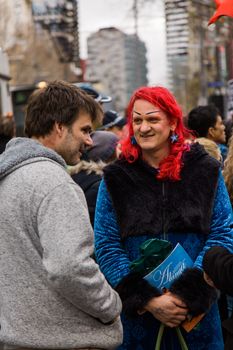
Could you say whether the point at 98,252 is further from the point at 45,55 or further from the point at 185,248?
the point at 45,55

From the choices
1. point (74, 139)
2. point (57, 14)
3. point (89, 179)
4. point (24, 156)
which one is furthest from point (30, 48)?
point (24, 156)

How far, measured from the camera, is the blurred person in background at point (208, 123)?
6.66m

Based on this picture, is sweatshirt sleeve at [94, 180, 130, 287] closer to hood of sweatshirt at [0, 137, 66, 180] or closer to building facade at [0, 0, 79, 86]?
hood of sweatshirt at [0, 137, 66, 180]

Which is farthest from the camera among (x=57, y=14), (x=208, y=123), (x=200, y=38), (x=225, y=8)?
(x=57, y=14)

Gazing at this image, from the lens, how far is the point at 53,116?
10.5ft

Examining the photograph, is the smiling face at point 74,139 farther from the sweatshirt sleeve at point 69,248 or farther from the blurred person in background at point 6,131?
the blurred person in background at point 6,131

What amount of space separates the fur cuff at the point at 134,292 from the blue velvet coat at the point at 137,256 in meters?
0.08

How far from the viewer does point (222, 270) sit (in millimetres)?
3002

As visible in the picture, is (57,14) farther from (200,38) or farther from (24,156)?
(24,156)

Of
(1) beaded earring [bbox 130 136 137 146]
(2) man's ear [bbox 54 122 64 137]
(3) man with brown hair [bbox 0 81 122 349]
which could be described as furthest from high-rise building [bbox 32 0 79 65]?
(3) man with brown hair [bbox 0 81 122 349]

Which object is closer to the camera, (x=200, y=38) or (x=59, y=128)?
(x=59, y=128)

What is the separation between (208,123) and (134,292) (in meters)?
3.39

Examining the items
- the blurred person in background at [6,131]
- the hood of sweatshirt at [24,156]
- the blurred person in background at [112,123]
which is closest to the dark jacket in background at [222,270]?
the hood of sweatshirt at [24,156]

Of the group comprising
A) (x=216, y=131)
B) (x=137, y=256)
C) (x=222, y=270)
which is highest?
(x=216, y=131)
